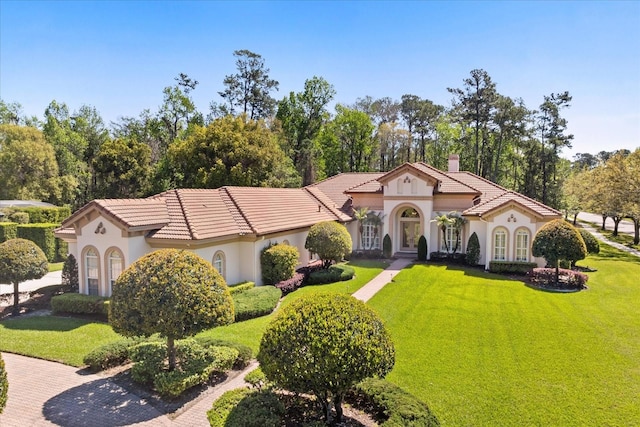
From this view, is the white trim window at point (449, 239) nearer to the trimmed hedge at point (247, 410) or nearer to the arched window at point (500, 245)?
the arched window at point (500, 245)

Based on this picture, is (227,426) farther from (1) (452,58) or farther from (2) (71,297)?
(1) (452,58)

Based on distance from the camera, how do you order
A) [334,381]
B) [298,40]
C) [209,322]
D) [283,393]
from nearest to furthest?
1. [334,381]
2. [283,393]
3. [209,322]
4. [298,40]

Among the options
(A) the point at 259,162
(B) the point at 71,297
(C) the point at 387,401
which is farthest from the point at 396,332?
(A) the point at 259,162

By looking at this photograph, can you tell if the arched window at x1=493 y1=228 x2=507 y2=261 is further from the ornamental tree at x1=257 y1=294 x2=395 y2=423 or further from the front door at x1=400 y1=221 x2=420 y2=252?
the ornamental tree at x1=257 y1=294 x2=395 y2=423

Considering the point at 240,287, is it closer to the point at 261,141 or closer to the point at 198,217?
the point at 198,217

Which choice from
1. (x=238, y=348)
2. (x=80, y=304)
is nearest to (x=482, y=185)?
Result: (x=238, y=348)

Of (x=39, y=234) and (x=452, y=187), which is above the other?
(x=452, y=187)
